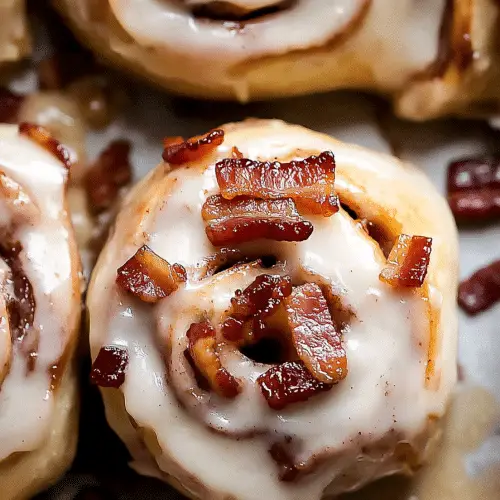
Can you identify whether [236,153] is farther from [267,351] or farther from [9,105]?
[9,105]

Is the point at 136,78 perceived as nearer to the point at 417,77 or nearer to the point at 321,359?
the point at 417,77

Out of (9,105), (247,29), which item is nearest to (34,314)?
(9,105)

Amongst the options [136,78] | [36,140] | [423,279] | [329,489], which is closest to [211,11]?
[136,78]

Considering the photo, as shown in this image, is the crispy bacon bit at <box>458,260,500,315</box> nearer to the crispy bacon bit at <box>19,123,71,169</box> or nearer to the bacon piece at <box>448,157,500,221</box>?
the bacon piece at <box>448,157,500,221</box>

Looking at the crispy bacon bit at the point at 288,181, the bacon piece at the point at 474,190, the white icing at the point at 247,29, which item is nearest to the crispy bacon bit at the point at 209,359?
the crispy bacon bit at the point at 288,181

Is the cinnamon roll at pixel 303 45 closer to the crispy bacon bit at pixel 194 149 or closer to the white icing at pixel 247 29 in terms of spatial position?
the white icing at pixel 247 29

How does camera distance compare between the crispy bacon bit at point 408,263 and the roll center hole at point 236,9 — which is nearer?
the crispy bacon bit at point 408,263

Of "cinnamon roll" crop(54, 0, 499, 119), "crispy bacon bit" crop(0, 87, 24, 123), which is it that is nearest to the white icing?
"cinnamon roll" crop(54, 0, 499, 119)
